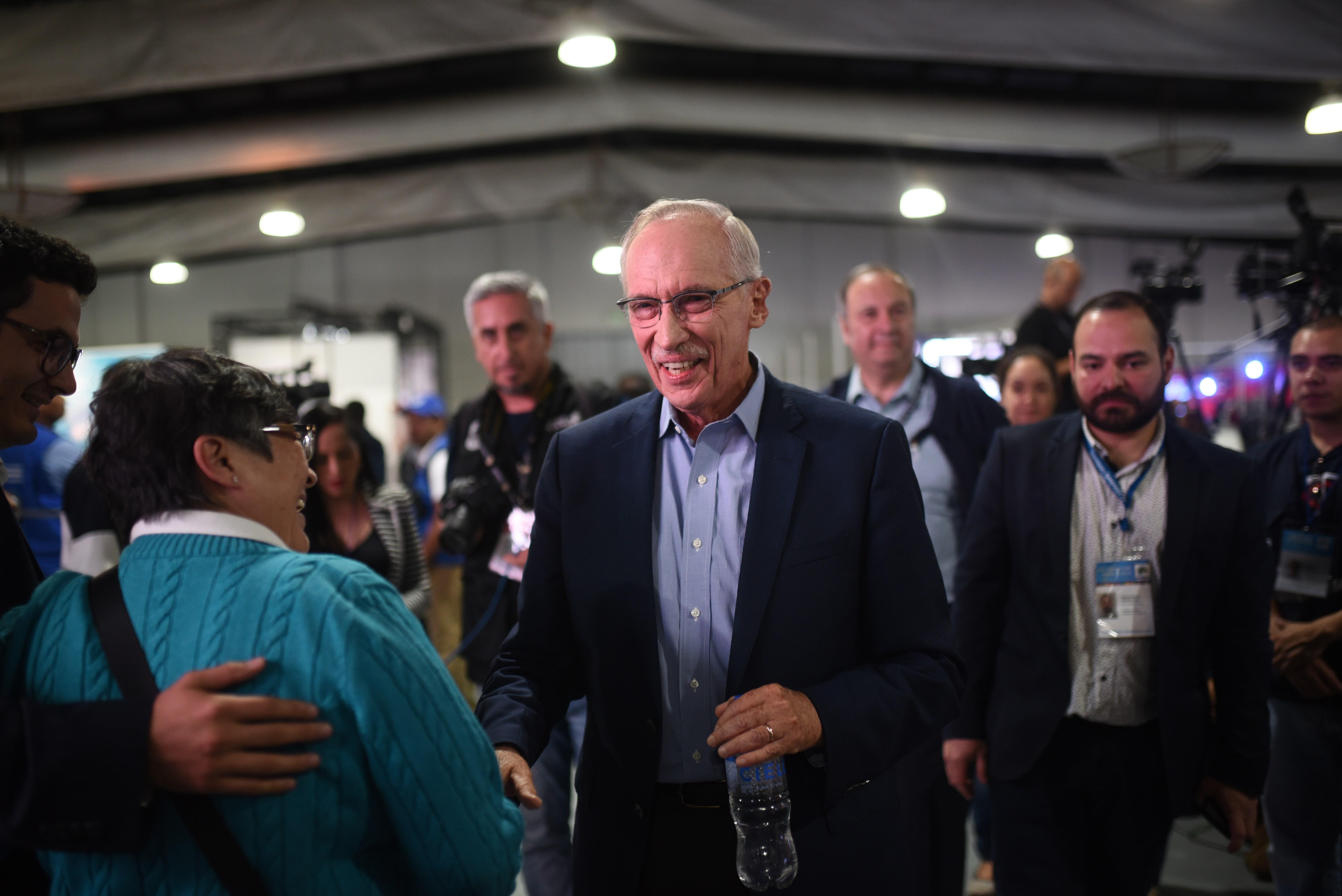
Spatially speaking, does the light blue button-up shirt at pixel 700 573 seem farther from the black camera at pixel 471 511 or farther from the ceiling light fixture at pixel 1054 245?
the ceiling light fixture at pixel 1054 245

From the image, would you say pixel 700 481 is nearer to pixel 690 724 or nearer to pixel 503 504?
pixel 690 724

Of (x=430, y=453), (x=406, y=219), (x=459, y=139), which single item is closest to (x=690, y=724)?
(x=430, y=453)

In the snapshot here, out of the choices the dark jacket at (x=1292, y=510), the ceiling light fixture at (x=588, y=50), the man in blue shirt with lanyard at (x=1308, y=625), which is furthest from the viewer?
the ceiling light fixture at (x=588, y=50)

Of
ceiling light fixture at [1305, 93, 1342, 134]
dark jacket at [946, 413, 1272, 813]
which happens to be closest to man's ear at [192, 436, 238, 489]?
dark jacket at [946, 413, 1272, 813]

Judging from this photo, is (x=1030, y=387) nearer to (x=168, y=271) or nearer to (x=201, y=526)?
(x=201, y=526)

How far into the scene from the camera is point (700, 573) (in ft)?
5.05

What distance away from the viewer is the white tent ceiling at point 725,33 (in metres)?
4.27

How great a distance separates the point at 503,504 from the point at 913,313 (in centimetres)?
158

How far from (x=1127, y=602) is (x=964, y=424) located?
1035 millimetres

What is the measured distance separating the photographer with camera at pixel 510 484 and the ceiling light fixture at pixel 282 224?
5134mm

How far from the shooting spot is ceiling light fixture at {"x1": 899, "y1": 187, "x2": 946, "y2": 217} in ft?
23.6

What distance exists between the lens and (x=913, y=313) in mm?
3301

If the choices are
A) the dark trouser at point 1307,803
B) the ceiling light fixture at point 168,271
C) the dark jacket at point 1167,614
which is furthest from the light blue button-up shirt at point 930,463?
the ceiling light fixture at point 168,271

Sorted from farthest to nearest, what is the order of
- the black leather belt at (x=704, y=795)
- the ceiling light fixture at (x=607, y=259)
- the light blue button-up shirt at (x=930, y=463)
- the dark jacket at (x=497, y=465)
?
the ceiling light fixture at (x=607, y=259) → the light blue button-up shirt at (x=930, y=463) → the dark jacket at (x=497, y=465) → the black leather belt at (x=704, y=795)
